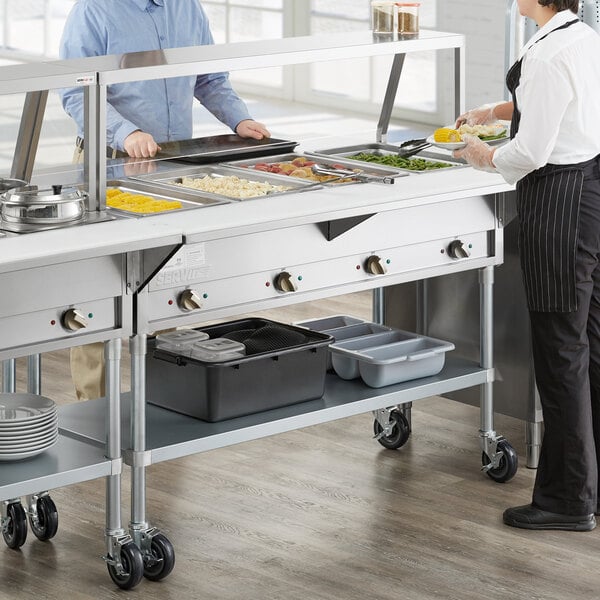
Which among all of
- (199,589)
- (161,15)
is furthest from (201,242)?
(161,15)

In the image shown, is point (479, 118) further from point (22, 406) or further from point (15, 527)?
point (15, 527)

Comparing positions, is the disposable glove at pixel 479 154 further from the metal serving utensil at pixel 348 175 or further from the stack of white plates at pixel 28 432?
the stack of white plates at pixel 28 432

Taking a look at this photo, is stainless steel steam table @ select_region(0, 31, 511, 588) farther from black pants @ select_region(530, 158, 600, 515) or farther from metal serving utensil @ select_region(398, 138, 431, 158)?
black pants @ select_region(530, 158, 600, 515)

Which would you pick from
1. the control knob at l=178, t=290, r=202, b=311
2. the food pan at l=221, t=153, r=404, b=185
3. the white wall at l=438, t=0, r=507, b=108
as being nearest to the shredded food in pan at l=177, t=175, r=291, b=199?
the food pan at l=221, t=153, r=404, b=185

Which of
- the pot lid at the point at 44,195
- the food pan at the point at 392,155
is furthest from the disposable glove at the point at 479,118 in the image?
the pot lid at the point at 44,195

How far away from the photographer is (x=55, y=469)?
10.1 ft

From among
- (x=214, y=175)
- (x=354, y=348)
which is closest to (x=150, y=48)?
(x=214, y=175)

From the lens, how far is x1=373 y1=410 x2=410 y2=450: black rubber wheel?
421 centimetres

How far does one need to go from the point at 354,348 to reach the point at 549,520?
0.81m

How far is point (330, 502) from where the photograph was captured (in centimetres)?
378

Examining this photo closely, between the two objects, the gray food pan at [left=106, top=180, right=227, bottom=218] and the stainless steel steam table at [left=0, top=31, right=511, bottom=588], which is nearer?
the stainless steel steam table at [left=0, top=31, right=511, bottom=588]

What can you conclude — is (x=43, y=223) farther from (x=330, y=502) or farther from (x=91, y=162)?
(x=330, y=502)

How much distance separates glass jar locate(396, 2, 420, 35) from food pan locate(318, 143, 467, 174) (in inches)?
13.8

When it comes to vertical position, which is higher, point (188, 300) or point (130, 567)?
point (188, 300)
